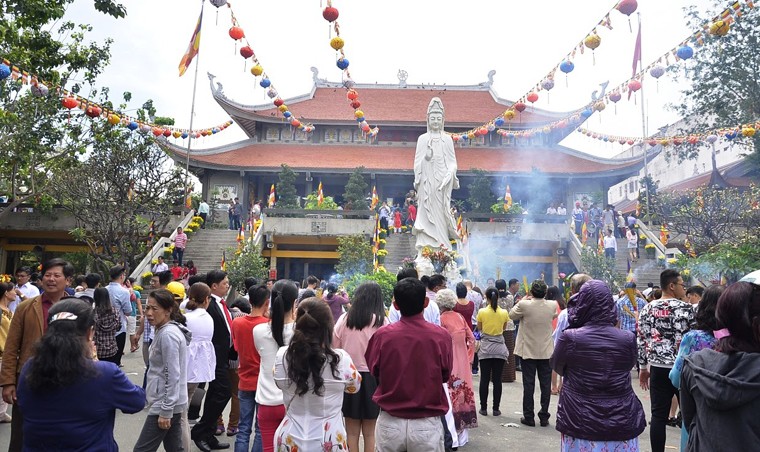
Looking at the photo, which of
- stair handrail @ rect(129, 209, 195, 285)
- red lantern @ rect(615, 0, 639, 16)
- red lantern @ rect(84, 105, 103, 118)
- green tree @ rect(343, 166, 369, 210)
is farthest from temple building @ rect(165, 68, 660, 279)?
red lantern @ rect(615, 0, 639, 16)

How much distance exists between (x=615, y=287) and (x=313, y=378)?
13983 mm

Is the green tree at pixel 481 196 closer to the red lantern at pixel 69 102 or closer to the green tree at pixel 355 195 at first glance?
the green tree at pixel 355 195

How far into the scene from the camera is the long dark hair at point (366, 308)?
4.09 m

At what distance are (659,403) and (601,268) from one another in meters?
12.2

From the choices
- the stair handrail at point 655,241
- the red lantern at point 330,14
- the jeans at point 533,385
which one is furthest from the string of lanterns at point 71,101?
the stair handrail at point 655,241

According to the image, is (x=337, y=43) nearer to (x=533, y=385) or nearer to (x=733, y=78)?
(x=533, y=385)

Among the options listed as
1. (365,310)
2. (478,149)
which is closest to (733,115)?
(478,149)

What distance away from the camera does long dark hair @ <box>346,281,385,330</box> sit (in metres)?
4.09

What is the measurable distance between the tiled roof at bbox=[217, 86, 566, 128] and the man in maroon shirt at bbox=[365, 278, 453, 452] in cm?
2400

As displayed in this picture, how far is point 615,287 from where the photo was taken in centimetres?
1523

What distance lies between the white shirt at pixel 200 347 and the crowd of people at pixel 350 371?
0.04 ft

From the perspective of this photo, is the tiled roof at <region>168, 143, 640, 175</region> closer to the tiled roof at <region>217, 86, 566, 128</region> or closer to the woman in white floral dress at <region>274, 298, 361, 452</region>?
the tiled roof at <region>217, 86, 566, 128</region>

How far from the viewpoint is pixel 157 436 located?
140 inches

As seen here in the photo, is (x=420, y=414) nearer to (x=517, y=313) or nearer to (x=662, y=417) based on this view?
(x=662, y=417)
